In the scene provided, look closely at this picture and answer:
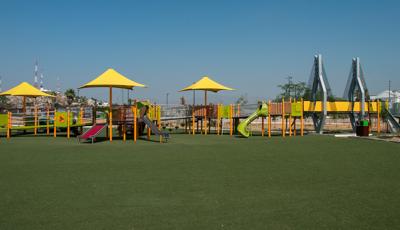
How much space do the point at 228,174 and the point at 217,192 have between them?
1.80 meters

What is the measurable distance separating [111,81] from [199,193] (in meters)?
12.7

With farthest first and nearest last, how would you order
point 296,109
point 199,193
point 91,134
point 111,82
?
point 296,109
point 111,82
point 91,134
point 199,193

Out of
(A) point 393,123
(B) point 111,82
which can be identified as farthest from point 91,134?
(A) point 393,123

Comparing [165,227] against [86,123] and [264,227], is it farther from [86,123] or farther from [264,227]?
[86,123]

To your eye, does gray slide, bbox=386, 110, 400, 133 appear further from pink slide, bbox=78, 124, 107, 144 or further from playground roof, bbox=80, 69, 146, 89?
pink slide, bbox=78, 124, 107, 144

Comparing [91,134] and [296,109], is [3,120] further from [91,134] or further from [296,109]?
[296,109]

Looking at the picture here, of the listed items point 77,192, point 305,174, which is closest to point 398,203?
point 305,174

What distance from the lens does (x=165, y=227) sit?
171 inches

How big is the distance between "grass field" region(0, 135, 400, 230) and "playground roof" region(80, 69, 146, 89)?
7.47 meters

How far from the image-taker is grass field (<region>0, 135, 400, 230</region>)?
15.0 feet

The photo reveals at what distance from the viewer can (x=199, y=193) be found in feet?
19.8

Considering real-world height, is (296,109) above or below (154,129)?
above

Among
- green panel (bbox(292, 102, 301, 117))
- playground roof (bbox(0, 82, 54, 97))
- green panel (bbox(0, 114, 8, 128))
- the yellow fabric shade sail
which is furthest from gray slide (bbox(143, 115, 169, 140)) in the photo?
playground roof (bbox(0, 82, 54, 97))

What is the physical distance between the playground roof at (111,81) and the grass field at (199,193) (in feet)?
24.5
